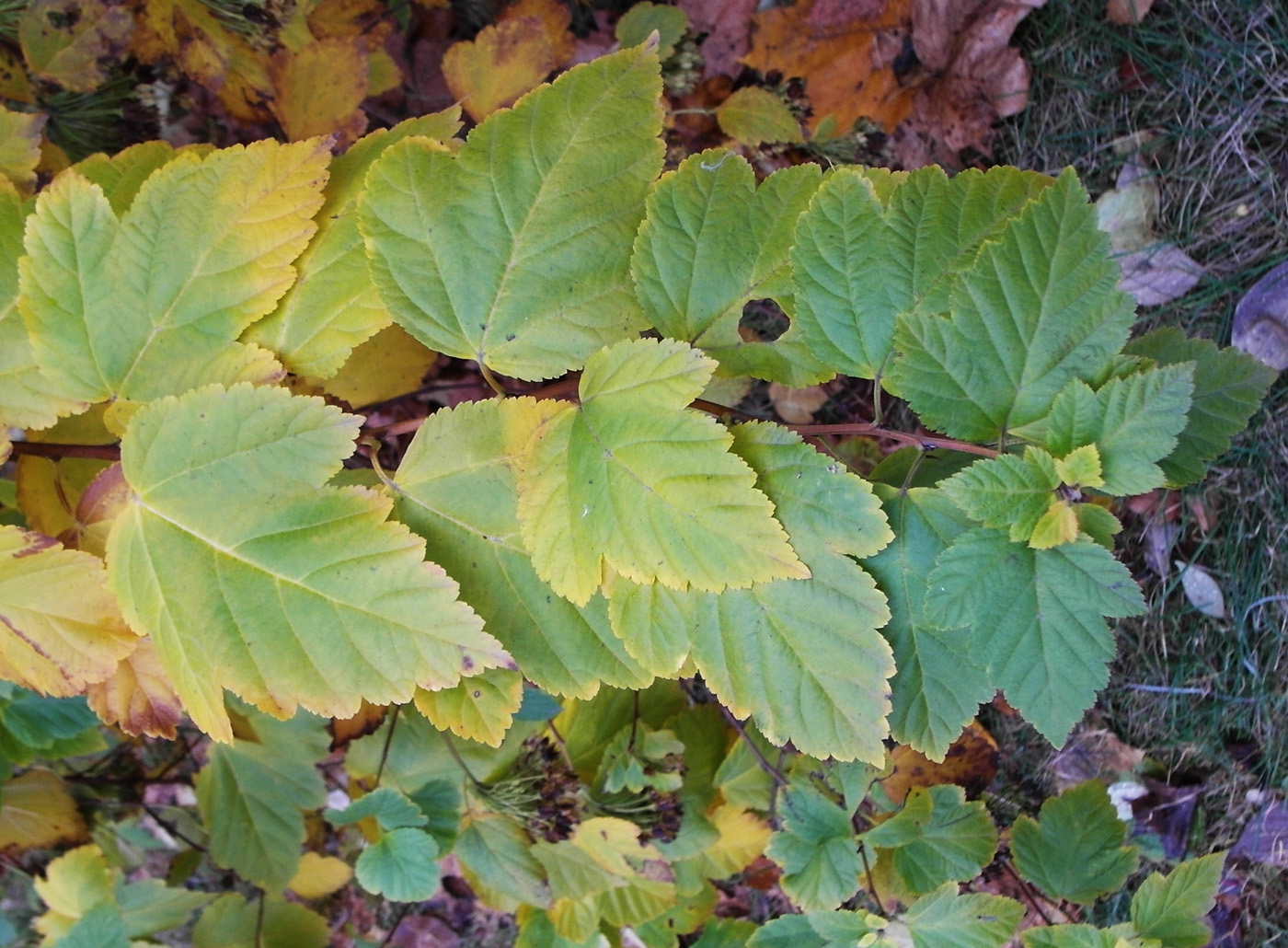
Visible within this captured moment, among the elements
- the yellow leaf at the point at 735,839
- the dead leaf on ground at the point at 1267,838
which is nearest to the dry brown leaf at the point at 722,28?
the yellow leaf at the point at 735,839

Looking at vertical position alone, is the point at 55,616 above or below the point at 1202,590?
above

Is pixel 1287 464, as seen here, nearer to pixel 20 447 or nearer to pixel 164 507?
pixel 164 507

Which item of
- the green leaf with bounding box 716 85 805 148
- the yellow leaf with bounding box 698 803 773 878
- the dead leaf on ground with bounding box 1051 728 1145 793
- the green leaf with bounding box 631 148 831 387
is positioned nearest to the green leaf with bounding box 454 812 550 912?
the yellow leaf with bounding box 698 803 773 878

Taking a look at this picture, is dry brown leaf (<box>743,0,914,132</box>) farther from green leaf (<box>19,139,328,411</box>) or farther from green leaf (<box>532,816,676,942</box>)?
green leaf (<box>532,816,676,942</box>)

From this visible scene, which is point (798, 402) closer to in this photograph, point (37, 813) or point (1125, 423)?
point (1125, 423)

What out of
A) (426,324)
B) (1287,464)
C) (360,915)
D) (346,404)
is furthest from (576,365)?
(360,915)

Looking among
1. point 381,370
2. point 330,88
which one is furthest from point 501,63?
point 381,370

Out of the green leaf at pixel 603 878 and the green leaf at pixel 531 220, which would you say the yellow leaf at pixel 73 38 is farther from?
the green leaf at pixel 603 878
